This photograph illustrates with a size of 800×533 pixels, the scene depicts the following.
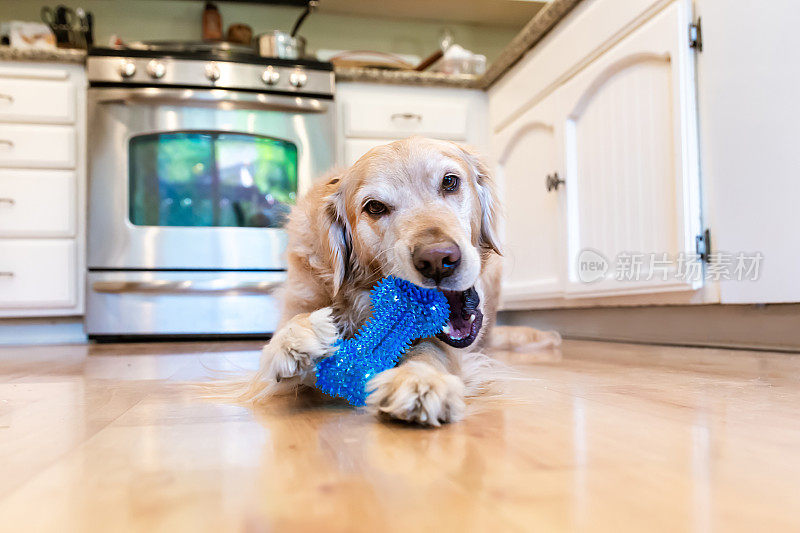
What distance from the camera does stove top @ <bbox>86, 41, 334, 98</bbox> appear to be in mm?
2967

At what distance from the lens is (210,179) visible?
3074 millimetres

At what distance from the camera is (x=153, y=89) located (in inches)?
117

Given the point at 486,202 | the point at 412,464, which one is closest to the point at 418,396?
the point at 412,464

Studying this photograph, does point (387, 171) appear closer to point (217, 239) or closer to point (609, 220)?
point (609, 220)

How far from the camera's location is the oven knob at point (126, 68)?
296cm

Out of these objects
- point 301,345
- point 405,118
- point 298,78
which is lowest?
point 301,345

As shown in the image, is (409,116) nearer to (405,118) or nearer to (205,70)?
(405,118)

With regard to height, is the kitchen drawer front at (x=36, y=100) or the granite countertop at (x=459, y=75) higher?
the granite countertop at (x=459, y=75)

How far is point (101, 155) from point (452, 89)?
69.2 inches

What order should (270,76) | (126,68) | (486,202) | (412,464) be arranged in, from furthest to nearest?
1. (270,76)
2. (126,68)
3. (486,202)
4. (412,464)

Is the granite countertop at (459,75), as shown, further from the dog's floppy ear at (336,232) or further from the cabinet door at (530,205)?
the dog's floppy ear at (336,232)

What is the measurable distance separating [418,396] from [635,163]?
1.57 m

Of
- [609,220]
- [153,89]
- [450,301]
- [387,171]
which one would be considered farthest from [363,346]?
[153,89]

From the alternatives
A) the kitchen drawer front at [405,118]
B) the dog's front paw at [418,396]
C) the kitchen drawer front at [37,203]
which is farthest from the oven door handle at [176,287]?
the dog's front paw at [418,396]
